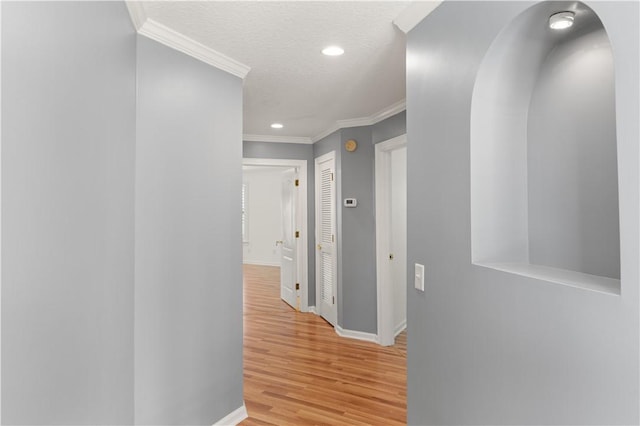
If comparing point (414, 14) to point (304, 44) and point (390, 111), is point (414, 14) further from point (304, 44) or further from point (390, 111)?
point (390, 111)

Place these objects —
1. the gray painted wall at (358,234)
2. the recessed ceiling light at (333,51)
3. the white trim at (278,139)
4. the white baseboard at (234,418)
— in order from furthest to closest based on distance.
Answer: the white trim at (278,139), the gray painted wall at (358,234), the white baseboard at (234,418), the recessed ceiling light at (333,51)

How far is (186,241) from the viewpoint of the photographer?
7.42 feet

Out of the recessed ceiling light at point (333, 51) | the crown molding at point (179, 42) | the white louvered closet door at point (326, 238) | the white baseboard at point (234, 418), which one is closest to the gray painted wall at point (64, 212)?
the crown molding at point (179, 42)

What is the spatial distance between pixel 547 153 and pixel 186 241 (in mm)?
1910

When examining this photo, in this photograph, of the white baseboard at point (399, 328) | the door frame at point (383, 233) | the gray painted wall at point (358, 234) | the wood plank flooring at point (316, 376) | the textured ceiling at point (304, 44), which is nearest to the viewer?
the textured ceiling at point (304, 44)

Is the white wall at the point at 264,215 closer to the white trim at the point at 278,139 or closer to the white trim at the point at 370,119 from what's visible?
the white trim at the point at 278,139

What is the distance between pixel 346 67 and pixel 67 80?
6.20 feet

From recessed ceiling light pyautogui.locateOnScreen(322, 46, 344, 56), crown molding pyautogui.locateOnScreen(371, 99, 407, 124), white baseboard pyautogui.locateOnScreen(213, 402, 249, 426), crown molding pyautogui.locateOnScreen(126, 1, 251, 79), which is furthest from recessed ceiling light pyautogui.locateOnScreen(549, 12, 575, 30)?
white baseboard pyautogui.locateOnScreen(213, 402, 249, 426)

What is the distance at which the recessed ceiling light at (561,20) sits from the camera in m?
1.19

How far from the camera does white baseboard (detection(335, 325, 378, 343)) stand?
4152 mm

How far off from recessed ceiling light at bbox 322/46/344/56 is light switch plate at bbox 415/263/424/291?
1.40m

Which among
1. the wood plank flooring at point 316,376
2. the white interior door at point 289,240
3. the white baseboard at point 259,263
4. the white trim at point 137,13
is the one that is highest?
the white trim at point 137,13

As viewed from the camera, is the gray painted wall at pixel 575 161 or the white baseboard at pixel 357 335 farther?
the white baseboard at pixel 357 335

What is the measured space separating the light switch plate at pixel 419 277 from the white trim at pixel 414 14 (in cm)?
121
